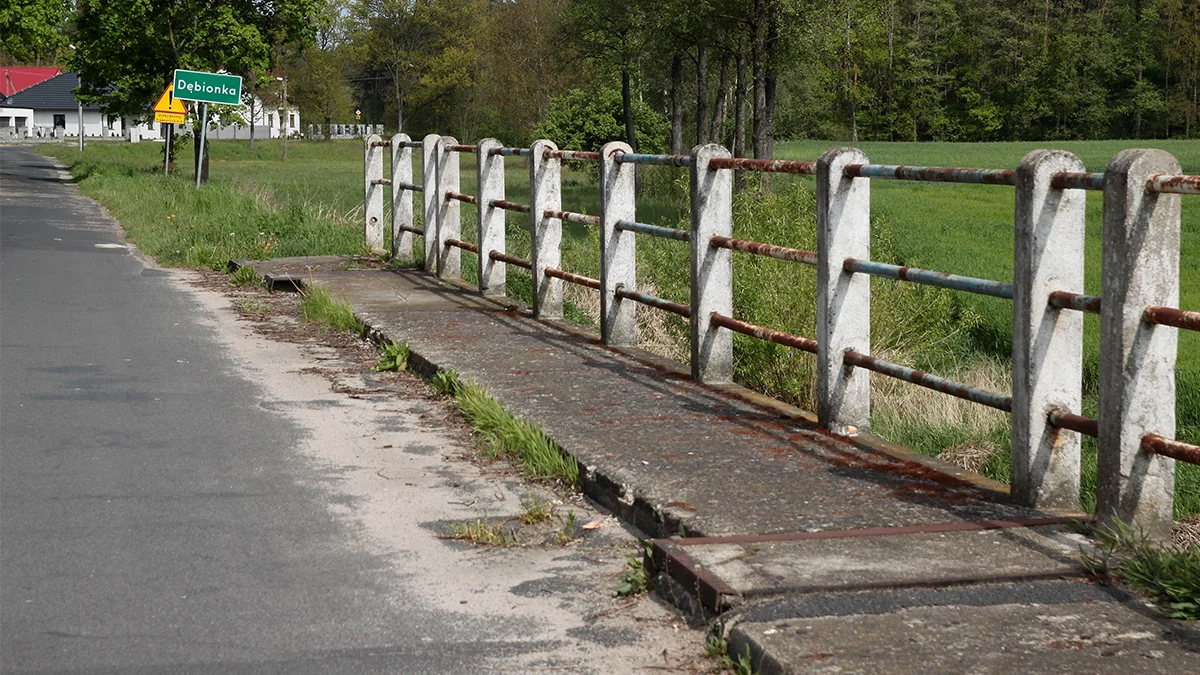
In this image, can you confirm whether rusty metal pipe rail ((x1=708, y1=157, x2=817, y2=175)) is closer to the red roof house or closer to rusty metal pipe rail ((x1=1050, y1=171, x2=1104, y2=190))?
rusty metal pipe rail ((x1=1050, y1=171, x2=1104, y2=190))

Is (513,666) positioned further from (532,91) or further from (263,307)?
(532,91)

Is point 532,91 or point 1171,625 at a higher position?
point 532,91

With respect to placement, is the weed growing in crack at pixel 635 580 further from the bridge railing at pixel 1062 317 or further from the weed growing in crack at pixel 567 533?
the bridge railing at pixel 1062 317

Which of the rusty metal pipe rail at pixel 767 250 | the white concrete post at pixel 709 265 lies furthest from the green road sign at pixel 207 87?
the rusty metal pipe rail at pixel 767 250

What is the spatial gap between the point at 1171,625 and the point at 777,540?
1241 mm

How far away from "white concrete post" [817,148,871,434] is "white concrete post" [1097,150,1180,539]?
1828 mm

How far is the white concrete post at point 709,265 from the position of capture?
26.0 ft

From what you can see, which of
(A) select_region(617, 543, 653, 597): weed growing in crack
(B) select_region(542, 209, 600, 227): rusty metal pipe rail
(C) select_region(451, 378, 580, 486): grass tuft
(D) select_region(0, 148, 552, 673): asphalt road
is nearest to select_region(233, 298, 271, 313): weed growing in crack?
(D) select_region(0, 148, 552, 673): asphalt road

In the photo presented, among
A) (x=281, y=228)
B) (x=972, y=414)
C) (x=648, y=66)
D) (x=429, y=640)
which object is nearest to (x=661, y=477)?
(x=429, y=640)

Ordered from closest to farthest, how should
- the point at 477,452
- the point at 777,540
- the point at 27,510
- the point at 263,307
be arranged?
1. the point at 777,540
2. the point at 27,510
3. the point at 477,452
4. the point at 263,307

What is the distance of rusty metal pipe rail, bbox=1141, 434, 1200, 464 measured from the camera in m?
4.55

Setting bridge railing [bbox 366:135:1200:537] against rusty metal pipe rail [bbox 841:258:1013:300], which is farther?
rusty metal pipe rail [bbox 841:258:1013:300]

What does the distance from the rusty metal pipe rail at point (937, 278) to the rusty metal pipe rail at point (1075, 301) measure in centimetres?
17

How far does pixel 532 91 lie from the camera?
91.2 metres
